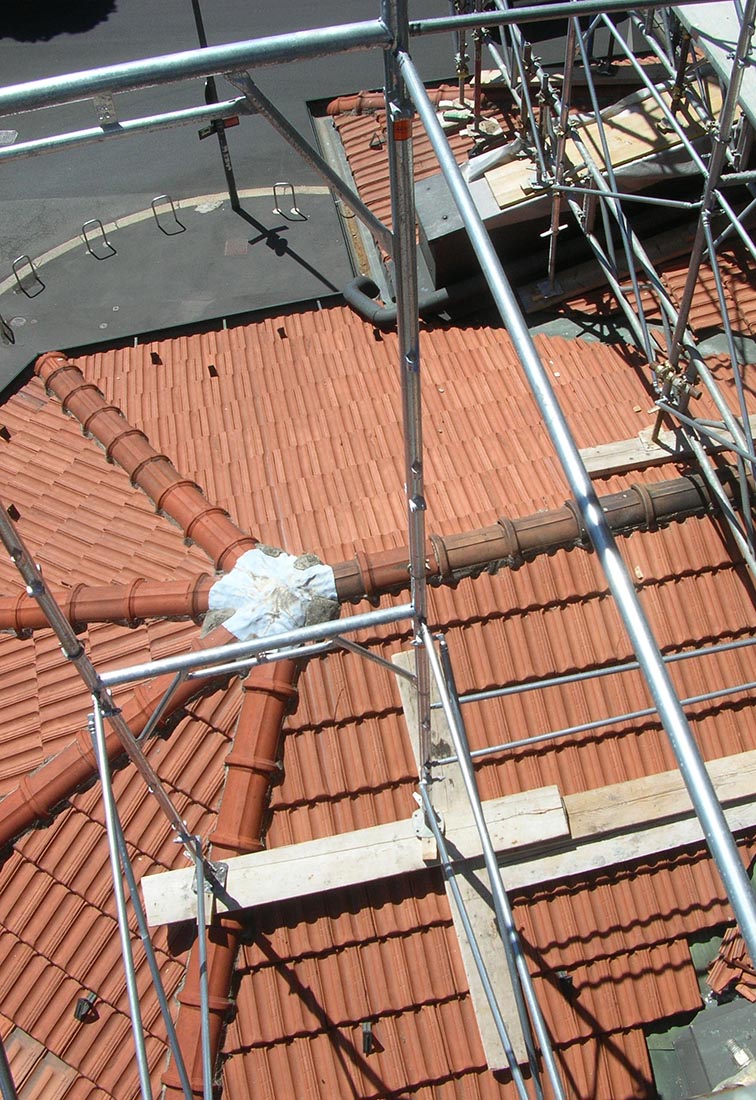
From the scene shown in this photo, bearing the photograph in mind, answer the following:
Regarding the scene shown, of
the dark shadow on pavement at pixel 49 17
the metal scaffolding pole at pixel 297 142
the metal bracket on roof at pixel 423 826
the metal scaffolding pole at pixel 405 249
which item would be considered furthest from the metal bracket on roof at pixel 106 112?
the dark shadow on pavement at pixel 49 17

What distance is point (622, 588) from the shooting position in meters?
3.19

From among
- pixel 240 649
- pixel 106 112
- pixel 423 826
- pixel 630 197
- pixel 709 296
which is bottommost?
pixel 423 826

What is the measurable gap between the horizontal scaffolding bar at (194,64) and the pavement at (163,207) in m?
10.2

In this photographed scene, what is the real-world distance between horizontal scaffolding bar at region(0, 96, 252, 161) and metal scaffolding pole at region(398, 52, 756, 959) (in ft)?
2.80

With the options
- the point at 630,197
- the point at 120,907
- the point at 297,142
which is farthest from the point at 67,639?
the point at 630,197

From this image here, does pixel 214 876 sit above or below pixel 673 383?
below

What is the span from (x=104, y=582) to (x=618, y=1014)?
645cm

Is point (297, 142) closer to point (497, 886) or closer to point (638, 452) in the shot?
point (497, 886)

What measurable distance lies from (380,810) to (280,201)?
48.6ft

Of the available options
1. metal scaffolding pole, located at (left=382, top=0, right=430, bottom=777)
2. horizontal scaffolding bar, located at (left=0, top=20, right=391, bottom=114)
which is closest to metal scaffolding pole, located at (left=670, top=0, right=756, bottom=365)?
metal scaffolding pole, located at (left=382, top=0, right=430, bottom=777)

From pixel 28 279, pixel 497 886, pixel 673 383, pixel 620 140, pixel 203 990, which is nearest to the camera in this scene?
pixel 497 886

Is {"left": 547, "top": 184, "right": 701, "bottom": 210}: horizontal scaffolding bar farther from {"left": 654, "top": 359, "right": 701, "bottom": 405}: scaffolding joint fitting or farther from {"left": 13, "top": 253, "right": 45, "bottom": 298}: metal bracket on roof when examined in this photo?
{"left": 13, "top": 253, "right": 45, "bottom": 298}: metal bracket on roof

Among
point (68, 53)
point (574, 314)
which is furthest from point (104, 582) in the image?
point (68, 53)

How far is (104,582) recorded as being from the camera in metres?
8.84
